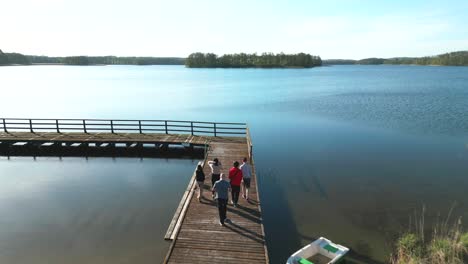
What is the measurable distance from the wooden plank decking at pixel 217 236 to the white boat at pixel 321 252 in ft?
4.08

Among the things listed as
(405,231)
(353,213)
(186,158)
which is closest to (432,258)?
(405,231)

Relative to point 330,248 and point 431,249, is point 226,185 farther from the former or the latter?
point 431,249

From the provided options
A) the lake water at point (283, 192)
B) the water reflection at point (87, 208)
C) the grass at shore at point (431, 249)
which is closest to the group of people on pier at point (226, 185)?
the lake water at point (283, 192)

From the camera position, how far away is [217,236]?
9.87 meters

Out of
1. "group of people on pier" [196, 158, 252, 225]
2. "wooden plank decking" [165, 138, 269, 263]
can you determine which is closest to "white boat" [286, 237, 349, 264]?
"wooden plank decking" [165, 138, 269, 263]

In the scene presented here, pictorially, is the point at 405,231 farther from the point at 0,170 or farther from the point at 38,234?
the point at 0,170

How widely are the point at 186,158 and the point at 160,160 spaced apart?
1719mm

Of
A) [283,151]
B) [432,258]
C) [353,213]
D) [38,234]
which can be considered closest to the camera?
[432,258]

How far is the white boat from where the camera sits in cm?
939

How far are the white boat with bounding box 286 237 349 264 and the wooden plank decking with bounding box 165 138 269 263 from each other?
4.08ft

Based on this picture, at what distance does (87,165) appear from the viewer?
20.3 m

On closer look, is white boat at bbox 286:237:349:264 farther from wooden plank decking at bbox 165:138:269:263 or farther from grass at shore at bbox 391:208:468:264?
grass at shore at bbox 391:208:468:264

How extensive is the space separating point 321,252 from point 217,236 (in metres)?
3.19

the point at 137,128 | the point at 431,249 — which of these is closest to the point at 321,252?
the point at 431,249
